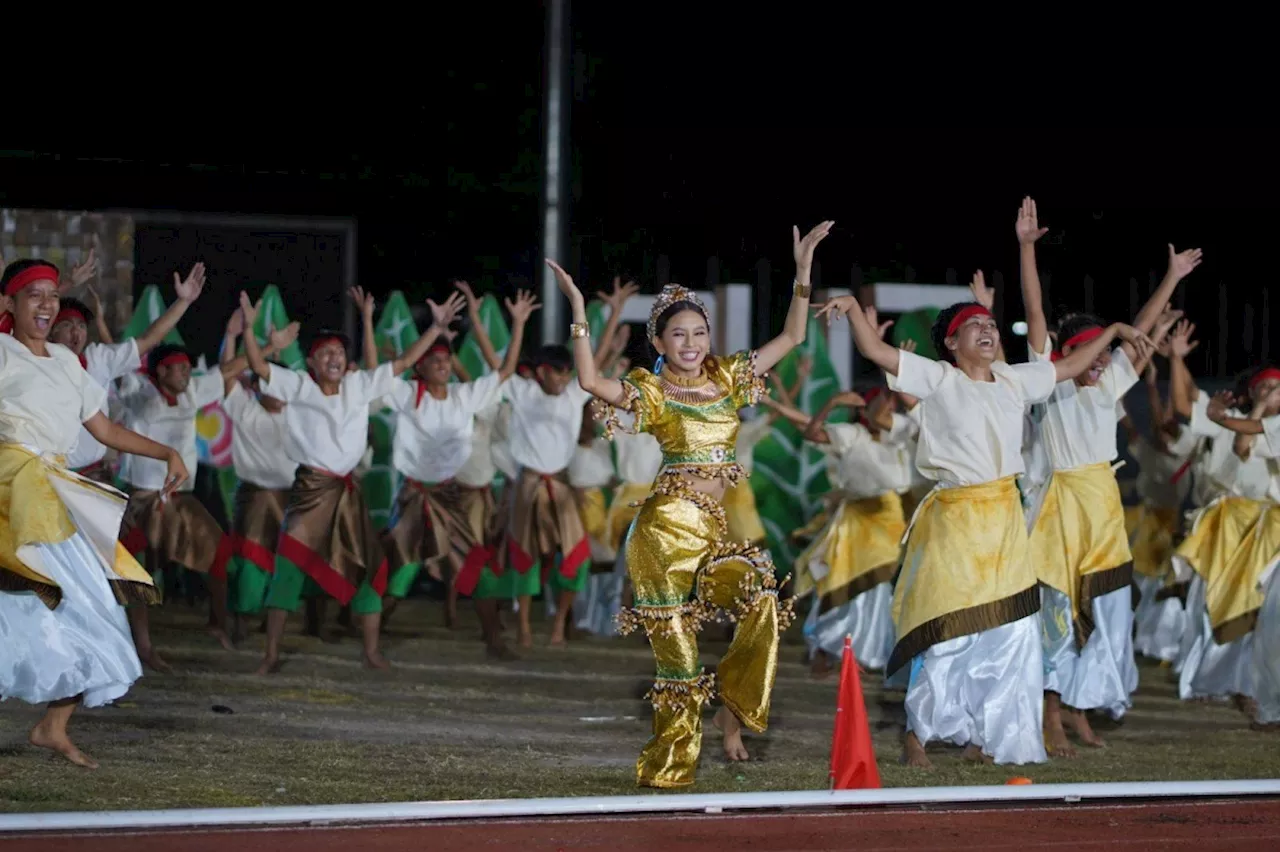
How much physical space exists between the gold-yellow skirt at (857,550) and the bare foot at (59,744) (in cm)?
448

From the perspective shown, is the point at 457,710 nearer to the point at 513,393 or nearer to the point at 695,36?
the point at 513,393

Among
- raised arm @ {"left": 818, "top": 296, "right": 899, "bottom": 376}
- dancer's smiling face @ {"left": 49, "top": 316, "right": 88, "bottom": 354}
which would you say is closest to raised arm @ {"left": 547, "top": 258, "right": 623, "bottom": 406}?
raised arm @ {"left": 818, "top": 296, "right": 899, "bottom": 376}

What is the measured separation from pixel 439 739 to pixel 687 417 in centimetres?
184

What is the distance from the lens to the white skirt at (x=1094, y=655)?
7.54 m

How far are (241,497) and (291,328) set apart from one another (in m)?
1.79

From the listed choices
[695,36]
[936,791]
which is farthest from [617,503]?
[936,791]

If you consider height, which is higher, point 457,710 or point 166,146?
point 166,146

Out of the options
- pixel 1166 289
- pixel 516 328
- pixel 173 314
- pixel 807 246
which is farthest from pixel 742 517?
pixel 807 246

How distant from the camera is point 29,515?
20.6 ft

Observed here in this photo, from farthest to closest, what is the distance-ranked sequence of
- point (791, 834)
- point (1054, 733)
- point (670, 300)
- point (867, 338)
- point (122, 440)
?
point (1054, 733), point (867, 338), point (122, 440), point (670, 300), point (791, 834)

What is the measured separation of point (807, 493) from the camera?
13.1m

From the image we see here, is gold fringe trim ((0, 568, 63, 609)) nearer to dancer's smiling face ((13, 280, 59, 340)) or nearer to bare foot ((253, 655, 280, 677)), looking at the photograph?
dancer's smiling face ((13, 280, 59, 340))

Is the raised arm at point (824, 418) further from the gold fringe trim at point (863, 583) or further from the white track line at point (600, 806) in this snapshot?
the white track line at point (600, 806)

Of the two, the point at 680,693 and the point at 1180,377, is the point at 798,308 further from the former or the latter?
the point at 1180,377
